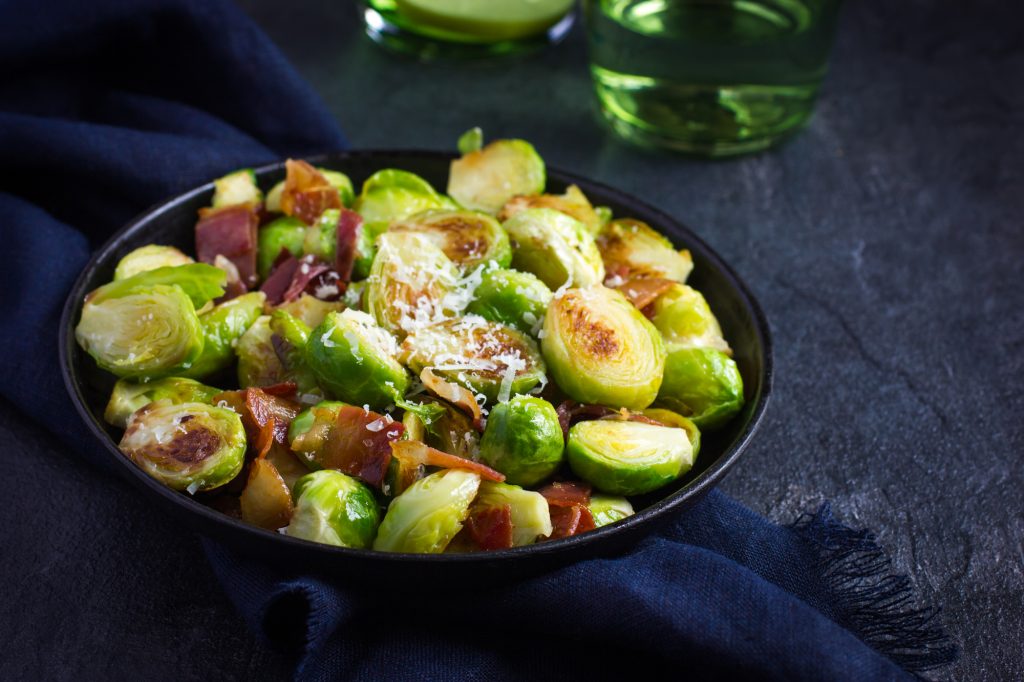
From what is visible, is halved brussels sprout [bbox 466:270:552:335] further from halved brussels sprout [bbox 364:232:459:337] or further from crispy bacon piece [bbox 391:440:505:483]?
crispy bacon piece [bbox 391:440:505:483]

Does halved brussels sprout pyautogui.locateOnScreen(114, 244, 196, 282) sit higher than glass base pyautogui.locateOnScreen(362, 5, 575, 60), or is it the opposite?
halved brussels sprout pyautogui.locateOnScreen(114, 244, 196, 282)

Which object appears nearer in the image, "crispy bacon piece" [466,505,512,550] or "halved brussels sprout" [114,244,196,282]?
"crispy bacon piece" [466,505,512,550]

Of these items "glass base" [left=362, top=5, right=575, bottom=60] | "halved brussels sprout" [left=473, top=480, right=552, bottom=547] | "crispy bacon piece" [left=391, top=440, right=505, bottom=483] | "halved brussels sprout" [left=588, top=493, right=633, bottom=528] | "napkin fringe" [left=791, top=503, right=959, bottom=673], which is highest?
"crispy bacon piece" [left=391, top=440, right=505, bottom=483]

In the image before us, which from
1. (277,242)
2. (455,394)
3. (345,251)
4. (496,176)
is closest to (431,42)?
(496,176)

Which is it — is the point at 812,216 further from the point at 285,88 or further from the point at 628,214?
the point at 285,88

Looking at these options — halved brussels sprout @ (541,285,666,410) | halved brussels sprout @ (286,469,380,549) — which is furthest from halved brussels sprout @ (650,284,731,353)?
halved brussels sprout @ (286,469,380,549)

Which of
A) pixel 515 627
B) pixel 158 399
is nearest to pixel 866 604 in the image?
pixel 515 627

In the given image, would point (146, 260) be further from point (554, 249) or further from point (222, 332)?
point (554, 249)
